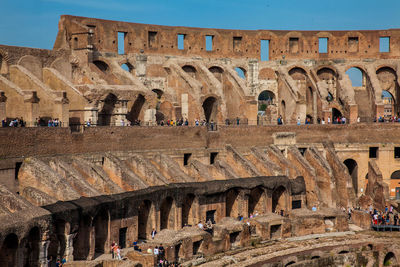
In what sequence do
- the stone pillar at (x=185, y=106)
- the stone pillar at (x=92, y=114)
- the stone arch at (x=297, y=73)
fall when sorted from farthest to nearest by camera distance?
1. the stone arch at (x=297, y=73)
2. the stone pillar at (x=185, y=106)
3. the stone pillar at (x=92, y=114)

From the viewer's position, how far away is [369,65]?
48.9m

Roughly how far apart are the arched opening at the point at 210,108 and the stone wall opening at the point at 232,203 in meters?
11.0

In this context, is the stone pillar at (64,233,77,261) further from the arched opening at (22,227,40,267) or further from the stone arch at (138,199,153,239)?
the stone arch at (138,199,153,239)

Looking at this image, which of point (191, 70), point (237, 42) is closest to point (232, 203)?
point (191, 70)

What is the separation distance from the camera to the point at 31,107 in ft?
105

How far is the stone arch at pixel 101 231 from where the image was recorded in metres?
26.9

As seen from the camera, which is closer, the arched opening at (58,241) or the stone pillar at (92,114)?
the arched opening at (58,241)

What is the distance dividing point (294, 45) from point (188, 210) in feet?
70.9

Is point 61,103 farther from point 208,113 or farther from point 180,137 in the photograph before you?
point 208,113

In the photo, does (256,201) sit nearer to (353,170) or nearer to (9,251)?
(353,170)

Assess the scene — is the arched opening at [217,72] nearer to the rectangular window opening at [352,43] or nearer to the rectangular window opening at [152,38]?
the rectangular window opening at [152,38]

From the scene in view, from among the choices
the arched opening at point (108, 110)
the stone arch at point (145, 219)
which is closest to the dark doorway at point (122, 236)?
the stone arch at point (145, 219)

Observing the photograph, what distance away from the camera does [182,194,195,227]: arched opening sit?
1278 inches

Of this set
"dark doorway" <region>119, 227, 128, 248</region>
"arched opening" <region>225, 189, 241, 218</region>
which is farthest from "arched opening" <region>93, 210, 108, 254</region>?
"arched opening" <region>225, 189, 241, 218</region>
